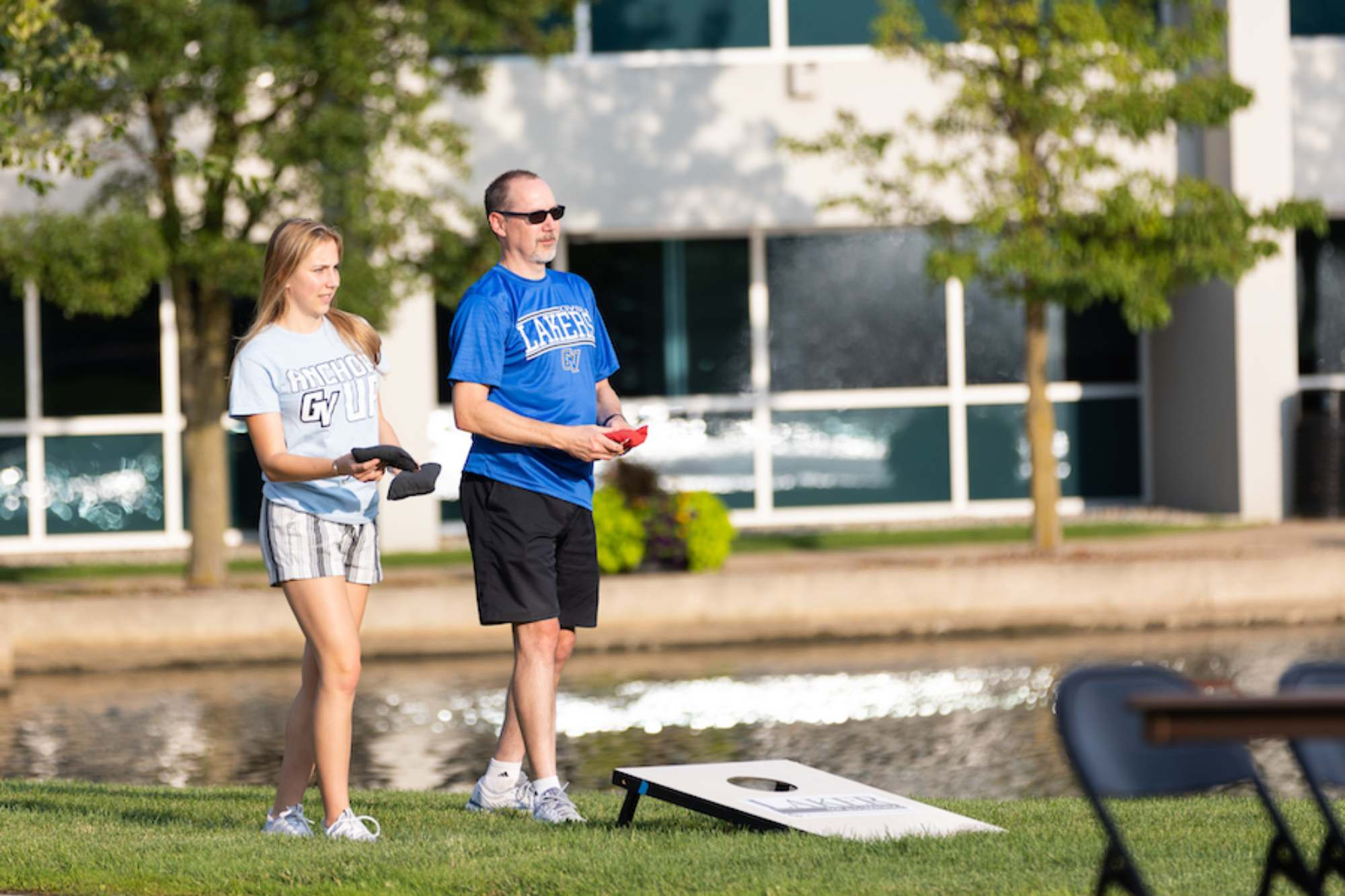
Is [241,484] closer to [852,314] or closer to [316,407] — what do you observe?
[852,314]

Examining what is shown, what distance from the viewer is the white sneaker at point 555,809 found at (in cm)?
624

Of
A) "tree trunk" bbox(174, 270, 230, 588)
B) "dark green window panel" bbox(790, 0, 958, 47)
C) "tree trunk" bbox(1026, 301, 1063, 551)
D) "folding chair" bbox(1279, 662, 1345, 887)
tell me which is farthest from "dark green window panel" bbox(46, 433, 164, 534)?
"folding chair" bbox(1279, 662, 1345, 887)

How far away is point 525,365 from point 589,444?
1.23ft

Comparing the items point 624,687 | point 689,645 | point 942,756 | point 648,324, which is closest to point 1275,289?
point 648,324

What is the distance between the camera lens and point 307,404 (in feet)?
19.1

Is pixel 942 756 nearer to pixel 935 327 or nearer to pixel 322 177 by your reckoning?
pixel 322 177

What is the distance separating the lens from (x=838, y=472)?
19.6 metres

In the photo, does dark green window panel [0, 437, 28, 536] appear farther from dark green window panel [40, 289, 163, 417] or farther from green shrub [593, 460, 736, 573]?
green shrub [593, 460, 736, 573]

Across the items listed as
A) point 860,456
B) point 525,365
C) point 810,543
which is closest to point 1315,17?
point 860,456

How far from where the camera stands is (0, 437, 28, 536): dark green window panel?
18.7 metres

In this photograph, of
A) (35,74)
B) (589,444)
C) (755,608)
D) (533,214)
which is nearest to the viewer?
(589,444)

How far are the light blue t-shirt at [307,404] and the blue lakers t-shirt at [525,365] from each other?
450 mm

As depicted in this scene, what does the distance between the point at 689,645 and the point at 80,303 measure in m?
4.49

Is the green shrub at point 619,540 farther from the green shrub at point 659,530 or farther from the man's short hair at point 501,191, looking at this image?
the man's short hair at point 501,191
